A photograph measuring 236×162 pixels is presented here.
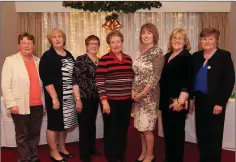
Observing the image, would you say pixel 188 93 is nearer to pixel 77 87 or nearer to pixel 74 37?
pixel 77 87

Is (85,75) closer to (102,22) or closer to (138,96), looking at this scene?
(138,96)

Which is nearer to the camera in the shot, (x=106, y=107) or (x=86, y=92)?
(x=106, y=107)

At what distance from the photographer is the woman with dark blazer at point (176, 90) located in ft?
8.23

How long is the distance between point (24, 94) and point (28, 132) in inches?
17.1

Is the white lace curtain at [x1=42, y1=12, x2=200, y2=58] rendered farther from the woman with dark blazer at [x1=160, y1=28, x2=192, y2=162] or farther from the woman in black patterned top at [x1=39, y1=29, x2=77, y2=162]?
the woman with dark blazer at [x1=160, y1=28, x2=192, y2=162]

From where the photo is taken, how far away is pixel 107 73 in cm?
261

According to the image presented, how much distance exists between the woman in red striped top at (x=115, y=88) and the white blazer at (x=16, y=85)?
0.74 meters

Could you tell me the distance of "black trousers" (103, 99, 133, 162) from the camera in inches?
104

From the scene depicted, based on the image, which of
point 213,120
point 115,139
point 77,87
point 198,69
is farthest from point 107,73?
Result: point 213,120

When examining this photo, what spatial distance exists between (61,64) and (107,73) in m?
0.52

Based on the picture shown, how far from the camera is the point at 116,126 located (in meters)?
2.66

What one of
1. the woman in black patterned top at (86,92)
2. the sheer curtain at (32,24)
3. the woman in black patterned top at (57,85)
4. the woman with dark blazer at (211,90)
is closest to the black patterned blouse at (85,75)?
the woman in black patterned top at (86,92)

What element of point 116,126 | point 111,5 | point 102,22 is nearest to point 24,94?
point 116,126

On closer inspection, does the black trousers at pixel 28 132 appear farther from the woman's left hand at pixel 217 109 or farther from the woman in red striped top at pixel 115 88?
the woman's left hand at pixel 217 109
